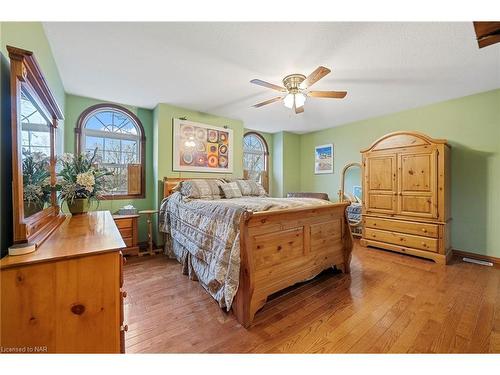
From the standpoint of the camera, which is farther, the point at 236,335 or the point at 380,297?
the point at 380,297

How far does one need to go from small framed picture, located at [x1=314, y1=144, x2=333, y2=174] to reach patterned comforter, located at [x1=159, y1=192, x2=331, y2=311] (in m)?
3.06

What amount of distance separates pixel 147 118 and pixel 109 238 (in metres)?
3.29

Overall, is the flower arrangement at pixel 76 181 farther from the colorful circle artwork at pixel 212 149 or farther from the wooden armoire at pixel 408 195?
the wooden armoire at pixel 408 195

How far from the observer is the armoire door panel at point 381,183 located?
350 centimetres

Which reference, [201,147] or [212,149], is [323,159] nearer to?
[212,149]

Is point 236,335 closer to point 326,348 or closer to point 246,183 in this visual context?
point 326,348

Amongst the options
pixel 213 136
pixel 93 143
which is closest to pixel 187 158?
pixel 213 136

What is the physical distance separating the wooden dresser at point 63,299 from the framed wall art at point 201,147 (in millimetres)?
2903

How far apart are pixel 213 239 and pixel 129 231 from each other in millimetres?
1905

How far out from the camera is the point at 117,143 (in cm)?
367

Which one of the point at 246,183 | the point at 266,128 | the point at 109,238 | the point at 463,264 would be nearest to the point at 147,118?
the point at 246,183

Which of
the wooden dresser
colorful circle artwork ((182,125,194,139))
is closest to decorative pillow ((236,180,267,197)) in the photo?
colorful circle artwork ((182,125,194,139))

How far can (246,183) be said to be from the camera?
3773 mm

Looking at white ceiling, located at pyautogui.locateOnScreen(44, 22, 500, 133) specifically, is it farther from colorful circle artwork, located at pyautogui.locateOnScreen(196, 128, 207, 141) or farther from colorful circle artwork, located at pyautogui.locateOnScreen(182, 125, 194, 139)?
colorful circle artwork, located at pyautogui.locateOnScreen(196, 128, 207, 141)
